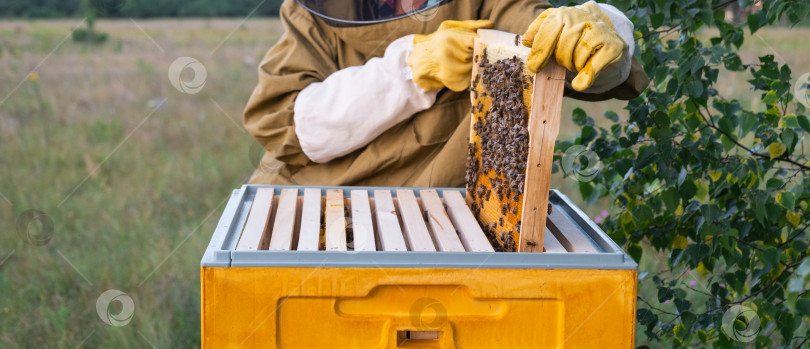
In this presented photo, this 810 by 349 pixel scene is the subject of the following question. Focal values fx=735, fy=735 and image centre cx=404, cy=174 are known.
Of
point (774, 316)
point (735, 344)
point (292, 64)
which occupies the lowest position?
point (735, 344)

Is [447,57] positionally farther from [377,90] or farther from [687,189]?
[687,189]

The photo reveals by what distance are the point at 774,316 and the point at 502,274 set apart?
1214 mm

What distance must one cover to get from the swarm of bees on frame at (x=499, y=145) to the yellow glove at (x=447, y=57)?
4.7 inches

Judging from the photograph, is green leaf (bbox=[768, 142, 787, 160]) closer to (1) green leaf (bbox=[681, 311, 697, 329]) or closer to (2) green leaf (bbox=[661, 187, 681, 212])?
(2) green leaf (bbox=[661, 187, 681, 212])

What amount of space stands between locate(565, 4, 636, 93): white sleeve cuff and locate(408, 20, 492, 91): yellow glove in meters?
0.33

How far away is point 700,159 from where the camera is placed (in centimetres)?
234

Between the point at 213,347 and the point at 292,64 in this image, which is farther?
the point at 292,64

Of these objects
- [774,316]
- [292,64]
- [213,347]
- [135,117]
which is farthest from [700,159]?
[135,117]

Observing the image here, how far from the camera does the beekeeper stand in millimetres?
2168

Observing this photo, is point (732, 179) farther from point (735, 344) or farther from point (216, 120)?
point (216, 120)

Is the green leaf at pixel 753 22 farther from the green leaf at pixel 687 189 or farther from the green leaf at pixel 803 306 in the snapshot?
the green leaf at pixel 803 306

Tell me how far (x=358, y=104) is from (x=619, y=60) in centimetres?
88

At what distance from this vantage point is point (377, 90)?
7.54 feet

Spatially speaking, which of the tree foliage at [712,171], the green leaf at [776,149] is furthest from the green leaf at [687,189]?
the green leaf at [776,149]
